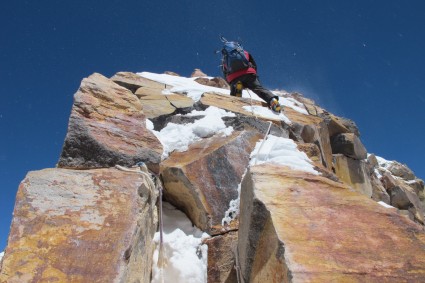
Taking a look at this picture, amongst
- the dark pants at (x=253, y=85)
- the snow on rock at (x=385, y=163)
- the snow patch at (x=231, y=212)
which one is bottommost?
the snow patch at (x=231, y=212)

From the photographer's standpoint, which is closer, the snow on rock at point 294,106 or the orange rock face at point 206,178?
the orange rock face at point 206,178

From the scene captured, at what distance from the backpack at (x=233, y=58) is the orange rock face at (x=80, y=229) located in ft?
21.0

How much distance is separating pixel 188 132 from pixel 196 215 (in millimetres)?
2296

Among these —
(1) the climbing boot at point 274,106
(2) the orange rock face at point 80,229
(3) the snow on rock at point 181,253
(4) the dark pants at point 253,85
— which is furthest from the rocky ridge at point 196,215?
(4) the dark pants at point 253,85

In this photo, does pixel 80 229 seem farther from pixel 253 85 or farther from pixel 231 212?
pixel 253 85

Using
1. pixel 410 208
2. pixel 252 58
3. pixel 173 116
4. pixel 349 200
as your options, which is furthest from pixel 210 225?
pixel 410 208

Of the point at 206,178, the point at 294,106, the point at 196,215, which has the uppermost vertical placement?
the point at 294,106

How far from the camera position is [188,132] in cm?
693

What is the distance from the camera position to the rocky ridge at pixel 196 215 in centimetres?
300

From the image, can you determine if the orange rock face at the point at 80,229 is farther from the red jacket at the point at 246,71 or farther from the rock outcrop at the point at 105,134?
the red jacket at the point at 246,71

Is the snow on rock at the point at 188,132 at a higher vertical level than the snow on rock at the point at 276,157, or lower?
higher

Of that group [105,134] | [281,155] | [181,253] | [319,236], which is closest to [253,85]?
[281,155]

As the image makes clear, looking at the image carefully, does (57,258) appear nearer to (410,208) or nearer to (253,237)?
(253,237)

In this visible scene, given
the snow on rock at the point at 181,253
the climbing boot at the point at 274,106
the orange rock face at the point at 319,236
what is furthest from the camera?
the climbing boot at the point at 274,106
